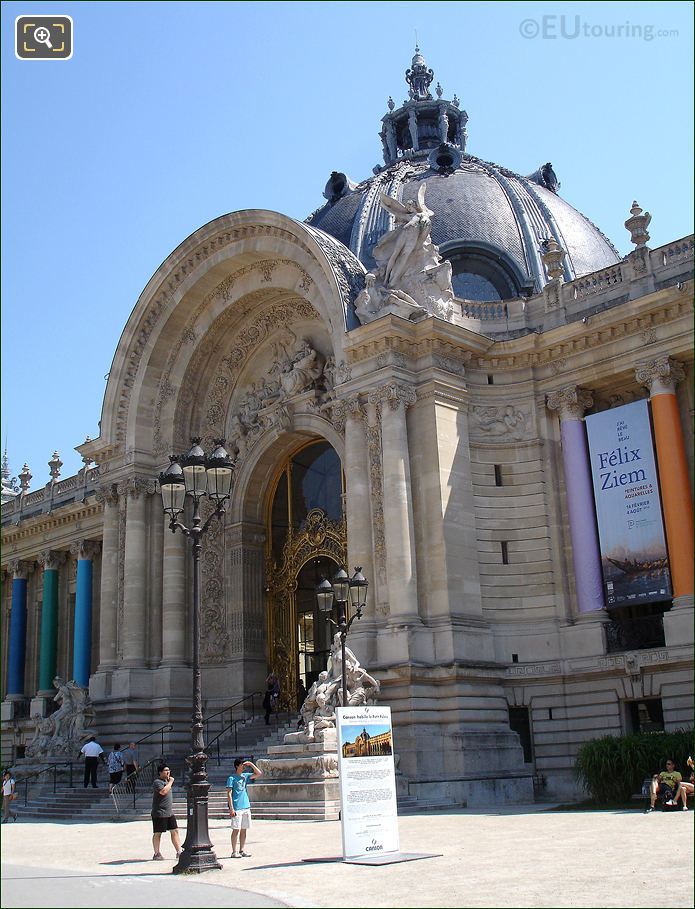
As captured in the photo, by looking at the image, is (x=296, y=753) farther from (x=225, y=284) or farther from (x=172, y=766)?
(x=225, y=284)

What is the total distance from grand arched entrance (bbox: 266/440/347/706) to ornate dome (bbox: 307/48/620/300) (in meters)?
6.47

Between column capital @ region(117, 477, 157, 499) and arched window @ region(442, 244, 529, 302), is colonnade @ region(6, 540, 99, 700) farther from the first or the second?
arched window @ region(442, 244, 529, 302)

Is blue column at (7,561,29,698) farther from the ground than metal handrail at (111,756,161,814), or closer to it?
farther from the ground

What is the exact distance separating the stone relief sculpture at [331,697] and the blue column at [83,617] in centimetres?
1804

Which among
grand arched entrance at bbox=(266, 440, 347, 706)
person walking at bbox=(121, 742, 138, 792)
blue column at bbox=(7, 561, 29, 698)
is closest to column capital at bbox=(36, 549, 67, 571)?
blue column at bbox=(7, 561, 29, 698)

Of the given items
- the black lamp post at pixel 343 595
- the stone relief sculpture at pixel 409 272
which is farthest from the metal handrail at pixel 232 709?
the stone relief sculpture at pixel 409 272

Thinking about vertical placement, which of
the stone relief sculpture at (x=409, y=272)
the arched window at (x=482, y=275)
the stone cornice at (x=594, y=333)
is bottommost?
the stone cornice at (x=594, y=333)

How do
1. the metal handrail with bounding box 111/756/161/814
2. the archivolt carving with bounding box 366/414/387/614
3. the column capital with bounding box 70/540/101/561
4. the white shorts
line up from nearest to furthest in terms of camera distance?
the white shorts
the metal handrail with bounding box 111/756/161/814
the archivolt carving with bounding box 366/414/387/614
the column capital with bounding box 70/540/101/561

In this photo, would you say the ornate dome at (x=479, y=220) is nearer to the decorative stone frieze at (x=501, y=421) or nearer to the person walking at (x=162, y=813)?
the decorative stone frieze at (x=501, y=421)

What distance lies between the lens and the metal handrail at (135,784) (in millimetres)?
23428

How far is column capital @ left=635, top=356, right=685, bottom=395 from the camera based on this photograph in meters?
23.3

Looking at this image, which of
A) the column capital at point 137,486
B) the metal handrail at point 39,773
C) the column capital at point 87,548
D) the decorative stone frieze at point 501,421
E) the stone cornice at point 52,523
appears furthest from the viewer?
the column capital at point 87,548

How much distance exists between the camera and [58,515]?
40875mm

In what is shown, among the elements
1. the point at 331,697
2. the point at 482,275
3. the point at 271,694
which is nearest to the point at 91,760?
the point at 271,694
